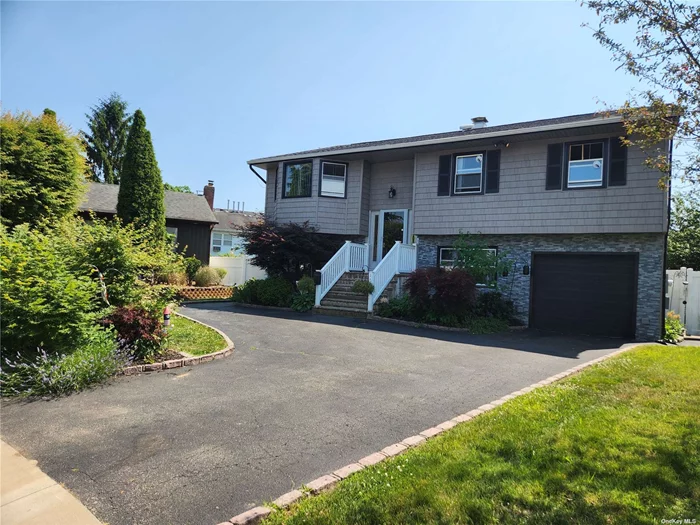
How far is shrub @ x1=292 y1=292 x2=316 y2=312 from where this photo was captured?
1495 cm

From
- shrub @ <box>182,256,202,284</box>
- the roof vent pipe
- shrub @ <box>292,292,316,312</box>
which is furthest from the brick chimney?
the roof vent pipe

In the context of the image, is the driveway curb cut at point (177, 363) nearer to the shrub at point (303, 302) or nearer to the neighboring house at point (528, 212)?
the shrub at point (303, 302)

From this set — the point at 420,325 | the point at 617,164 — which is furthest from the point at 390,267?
the point at 617,164

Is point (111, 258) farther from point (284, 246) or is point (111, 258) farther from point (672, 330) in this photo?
point (672, 330)

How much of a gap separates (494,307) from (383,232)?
5.93 metres

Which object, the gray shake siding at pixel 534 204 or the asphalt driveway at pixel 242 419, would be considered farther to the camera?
the gray shake siding at pixel 534 204

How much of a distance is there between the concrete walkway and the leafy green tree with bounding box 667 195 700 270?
1029 inches

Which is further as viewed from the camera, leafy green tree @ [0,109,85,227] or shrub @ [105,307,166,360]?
leafy green tree @ [0,109,85,227]

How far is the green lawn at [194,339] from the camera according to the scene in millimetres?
7954

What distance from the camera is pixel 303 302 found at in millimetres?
15102

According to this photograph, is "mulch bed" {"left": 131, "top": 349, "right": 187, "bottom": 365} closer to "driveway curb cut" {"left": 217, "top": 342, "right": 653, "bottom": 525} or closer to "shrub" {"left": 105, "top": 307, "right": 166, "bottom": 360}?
"shrub" {"left": 105, "top": 307, "right": 166, "bottom": 360}

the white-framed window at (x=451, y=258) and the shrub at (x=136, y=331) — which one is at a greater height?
the white-framed window at (x=451, y=258)

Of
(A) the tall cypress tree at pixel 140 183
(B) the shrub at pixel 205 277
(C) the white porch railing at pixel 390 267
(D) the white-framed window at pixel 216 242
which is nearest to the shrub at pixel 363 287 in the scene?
(C) the white porch railing at pixel 390 267

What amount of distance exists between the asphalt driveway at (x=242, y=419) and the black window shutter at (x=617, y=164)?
6.08 metres
